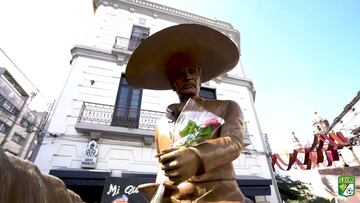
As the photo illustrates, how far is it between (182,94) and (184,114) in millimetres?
326

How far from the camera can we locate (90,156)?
663 centimetres

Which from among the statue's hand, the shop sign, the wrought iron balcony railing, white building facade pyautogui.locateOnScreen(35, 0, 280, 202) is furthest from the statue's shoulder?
the wrought iron balcony railing

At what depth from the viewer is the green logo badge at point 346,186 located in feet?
35.8

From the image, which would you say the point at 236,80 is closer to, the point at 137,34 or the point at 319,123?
the point at 137,34

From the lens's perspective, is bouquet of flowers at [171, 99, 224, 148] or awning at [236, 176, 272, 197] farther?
awning at [236, 176, 272, 197]

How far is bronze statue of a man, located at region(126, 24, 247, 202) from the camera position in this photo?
2.90 feet

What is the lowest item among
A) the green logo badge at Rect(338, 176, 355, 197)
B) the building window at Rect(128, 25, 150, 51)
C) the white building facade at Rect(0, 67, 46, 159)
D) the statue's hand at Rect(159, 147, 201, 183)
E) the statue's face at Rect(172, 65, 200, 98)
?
the statue's hand at Rect(159, 147, 201, 183)

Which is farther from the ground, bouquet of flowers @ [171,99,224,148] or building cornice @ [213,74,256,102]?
building cornice @ [213,74,256,102]

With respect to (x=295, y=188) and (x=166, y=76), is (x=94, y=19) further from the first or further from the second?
(x=295, y=188)

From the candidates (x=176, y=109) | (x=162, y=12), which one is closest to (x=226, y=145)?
(x=176, y=109)

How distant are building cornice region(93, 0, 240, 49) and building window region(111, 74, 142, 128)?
506cm

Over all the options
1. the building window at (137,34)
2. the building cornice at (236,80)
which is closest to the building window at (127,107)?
the building window at (137,34)

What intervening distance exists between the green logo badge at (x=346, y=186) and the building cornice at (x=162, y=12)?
378 inches

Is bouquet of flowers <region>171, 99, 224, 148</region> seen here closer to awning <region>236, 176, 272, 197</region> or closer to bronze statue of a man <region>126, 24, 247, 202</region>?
bronze statue of a man <region>126, 24, 247, 202</region>
